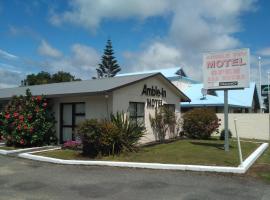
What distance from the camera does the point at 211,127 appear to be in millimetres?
20016

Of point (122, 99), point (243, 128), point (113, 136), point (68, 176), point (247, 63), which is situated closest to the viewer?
point (68, 176)

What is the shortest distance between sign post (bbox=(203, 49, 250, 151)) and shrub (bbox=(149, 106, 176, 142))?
437cm

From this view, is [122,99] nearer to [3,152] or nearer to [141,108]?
[141,108]

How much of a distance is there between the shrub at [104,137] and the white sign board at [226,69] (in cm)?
433

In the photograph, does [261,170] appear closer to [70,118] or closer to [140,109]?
[140,109]

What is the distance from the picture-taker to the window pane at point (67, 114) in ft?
54.7

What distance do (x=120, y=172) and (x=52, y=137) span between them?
7918 millimetres

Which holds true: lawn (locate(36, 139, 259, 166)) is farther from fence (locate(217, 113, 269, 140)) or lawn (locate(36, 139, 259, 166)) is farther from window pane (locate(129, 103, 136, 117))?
fence (locate(217, 113, 269, 140))

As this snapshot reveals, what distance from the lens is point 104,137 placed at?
12.2 metres

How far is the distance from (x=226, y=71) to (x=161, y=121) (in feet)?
18.4

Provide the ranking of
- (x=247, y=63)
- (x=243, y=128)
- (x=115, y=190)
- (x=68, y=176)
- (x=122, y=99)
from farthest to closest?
(x=243, y=128) → (x=122, y=99) → (x=247, y=63) → (x=68, y=176) → (x=115, y=190)

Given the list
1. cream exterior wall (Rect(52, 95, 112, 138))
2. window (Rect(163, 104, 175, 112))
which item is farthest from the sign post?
window (Rect(163, 104, 175, 112))

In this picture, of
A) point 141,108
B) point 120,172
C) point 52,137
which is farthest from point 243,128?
point 120,172

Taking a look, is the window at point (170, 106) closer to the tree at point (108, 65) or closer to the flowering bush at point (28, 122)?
the flowering bush at point (28, 122)
